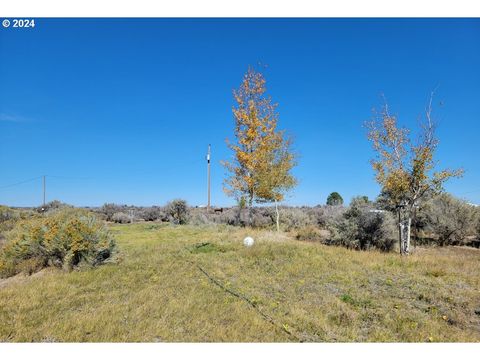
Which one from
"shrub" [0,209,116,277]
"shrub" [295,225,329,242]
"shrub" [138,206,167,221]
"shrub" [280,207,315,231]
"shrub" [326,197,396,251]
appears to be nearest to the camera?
"shrub" [0,209,116,277]

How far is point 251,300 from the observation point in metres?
7.49

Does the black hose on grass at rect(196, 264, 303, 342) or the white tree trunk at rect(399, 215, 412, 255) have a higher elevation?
the white tree trunk at rect(399, 215, 412, 255)

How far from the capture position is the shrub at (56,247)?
36.7 feet

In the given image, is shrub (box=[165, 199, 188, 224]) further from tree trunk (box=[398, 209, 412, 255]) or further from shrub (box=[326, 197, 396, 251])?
tree trunk (box=[398, 209, 412, 255])

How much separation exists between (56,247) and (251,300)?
7133mm

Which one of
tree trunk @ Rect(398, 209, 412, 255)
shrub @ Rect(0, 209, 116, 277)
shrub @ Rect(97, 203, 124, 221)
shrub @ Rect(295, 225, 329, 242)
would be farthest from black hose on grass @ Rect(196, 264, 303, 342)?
shrub @ Rect(97, 203, 124, 221)

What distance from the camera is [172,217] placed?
32625 millimetres

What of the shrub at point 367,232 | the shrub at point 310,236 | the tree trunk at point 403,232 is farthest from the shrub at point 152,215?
the tree trunk at point 403,232

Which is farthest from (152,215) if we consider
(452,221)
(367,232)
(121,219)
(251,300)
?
(251,300)

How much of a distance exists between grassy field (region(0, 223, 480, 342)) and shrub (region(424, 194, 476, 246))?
10.5 m

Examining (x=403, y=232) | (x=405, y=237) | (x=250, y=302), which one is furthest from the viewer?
(x=405, y=237)

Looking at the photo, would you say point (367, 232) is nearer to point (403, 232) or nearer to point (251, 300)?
point (403, 232)

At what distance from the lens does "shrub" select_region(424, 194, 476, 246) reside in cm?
2122
